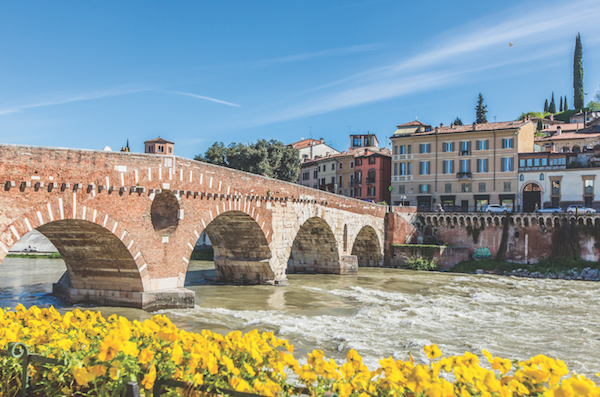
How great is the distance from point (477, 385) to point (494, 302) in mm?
22123

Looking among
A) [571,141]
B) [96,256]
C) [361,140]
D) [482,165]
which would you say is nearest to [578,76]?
[571,141]

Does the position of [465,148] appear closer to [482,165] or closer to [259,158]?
[482,165]

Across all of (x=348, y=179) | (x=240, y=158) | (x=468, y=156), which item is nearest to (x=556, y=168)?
(x=468, y=156)

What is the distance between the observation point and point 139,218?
16438mm

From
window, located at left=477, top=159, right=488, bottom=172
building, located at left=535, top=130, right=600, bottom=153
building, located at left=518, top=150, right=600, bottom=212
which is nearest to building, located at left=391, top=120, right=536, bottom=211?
window, located at left=477, top=159, right=488, bottom=172

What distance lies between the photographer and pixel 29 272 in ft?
101

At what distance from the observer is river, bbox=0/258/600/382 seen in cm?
1478

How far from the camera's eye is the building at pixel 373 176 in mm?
58812

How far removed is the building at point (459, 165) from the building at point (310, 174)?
657 inches

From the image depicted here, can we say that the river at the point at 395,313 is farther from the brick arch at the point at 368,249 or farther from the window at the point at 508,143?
the window at the point at 508,143

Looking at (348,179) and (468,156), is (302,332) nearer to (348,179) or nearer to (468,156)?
(468,156)

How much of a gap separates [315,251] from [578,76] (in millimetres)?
100433

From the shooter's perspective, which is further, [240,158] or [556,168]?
[240,158]

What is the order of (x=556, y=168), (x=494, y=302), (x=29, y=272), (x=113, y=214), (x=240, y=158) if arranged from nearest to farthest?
(x=113, y=214) < (x=494, y=302) < (x=29, y=272) < (x=556, y=168) < (x=240, y=158)
